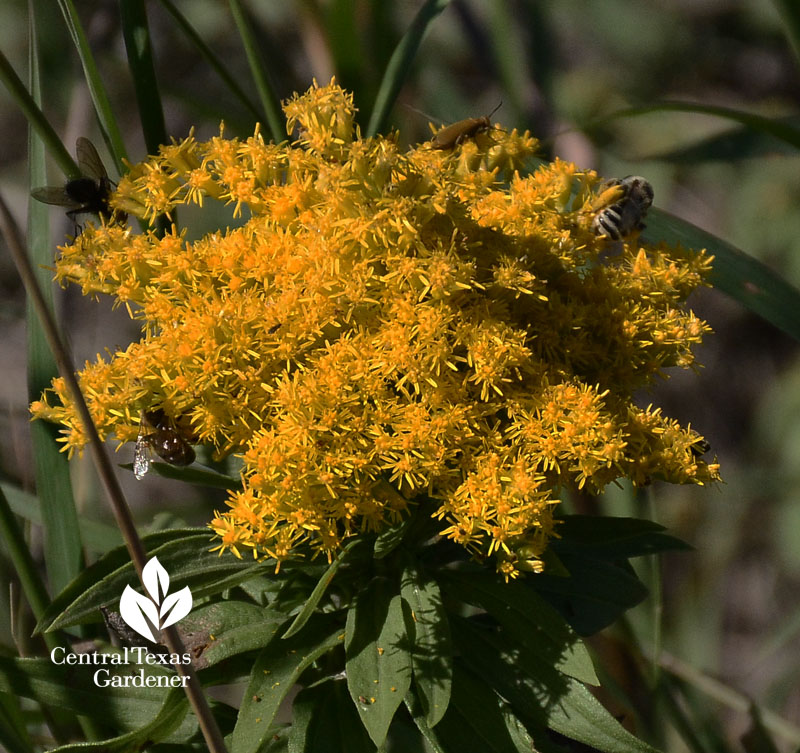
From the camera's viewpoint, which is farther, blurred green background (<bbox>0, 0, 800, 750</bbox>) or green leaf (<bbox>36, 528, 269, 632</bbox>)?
blurred green background (<bbox>0, 0, 800, 750</bbox>)

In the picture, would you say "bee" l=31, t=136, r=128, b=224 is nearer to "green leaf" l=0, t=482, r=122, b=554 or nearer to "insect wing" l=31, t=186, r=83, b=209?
"insect wing" l=31, t=186, r=83, b=209

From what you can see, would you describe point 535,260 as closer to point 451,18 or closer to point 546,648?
point 546,648

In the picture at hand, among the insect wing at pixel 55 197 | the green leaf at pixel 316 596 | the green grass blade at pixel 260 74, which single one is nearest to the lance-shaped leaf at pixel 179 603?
the green leaf at pixel 316 596

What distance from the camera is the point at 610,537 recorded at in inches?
98.3

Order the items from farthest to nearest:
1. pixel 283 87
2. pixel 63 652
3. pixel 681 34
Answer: pixel 681 34 → pixel 283 87 → pixel 63 652

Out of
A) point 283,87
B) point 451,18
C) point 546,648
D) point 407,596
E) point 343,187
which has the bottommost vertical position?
point 546,648

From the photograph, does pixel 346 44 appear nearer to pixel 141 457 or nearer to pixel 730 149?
pixel 730 149

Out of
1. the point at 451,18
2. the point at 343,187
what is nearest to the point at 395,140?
the point at 343,187

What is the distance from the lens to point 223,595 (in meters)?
2.47

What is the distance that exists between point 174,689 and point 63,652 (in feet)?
1.32

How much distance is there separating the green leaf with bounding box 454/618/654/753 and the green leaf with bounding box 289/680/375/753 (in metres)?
0.32

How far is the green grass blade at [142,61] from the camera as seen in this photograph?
8.49 ft

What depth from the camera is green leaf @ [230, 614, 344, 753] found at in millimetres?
2008

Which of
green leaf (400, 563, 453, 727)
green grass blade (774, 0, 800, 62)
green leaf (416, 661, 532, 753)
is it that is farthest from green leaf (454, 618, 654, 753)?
green grass blade (774, 0, 800, 62)
